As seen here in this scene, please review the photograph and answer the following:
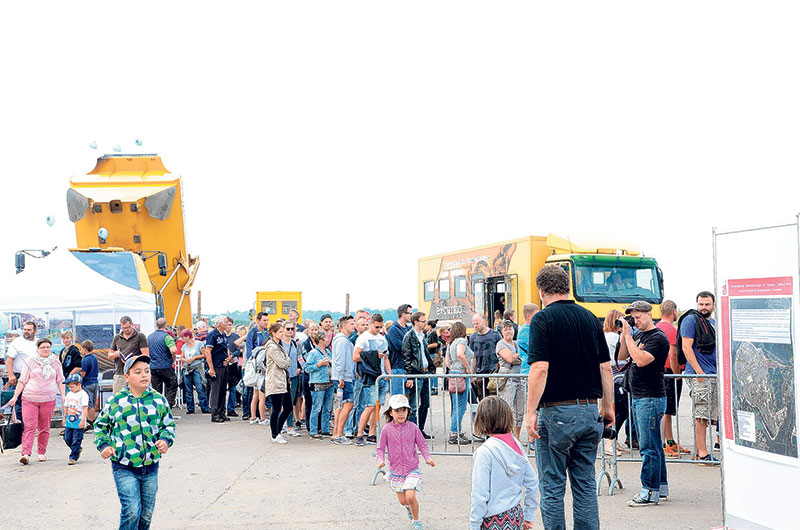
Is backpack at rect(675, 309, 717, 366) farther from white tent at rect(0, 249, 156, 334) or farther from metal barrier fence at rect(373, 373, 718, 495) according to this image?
white tent at rect(0, 249, 156, 334)

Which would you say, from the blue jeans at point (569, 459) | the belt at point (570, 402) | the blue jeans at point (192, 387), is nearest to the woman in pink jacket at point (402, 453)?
the blue jeans at point (569, 459)

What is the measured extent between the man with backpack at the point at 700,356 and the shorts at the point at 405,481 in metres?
4.37

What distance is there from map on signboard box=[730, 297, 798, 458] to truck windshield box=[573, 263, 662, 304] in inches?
568

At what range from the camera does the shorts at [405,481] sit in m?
7.19

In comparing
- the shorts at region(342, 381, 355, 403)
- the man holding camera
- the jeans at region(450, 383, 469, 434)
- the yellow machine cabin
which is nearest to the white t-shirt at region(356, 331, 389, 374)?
the shorts at region(342, 381, 355, 403)

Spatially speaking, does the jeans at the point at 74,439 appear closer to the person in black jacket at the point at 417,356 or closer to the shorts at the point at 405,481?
the person in black jacket at the point at 417,356

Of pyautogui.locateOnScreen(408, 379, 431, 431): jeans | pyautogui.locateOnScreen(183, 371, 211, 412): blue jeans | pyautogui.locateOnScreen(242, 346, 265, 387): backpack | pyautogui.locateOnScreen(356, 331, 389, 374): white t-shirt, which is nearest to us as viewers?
pyautogui.locateOnScreen(408, 379, 431, 431): jeans

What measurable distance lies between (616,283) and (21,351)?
13163 millimetres

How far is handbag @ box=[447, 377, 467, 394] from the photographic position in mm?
11563

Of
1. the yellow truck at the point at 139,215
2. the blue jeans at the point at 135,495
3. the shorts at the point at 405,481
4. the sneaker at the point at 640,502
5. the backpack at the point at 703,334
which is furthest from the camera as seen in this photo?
the yellow truck at the point at 139,215

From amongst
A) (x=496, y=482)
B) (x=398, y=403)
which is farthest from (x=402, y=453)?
(x=496, y=482)

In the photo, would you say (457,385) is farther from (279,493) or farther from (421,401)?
(279,493)

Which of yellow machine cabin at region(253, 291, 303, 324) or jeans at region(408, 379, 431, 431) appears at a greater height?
yellow machine cabin at region(253, 291, 303, 324)

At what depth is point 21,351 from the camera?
1259 centimetres
